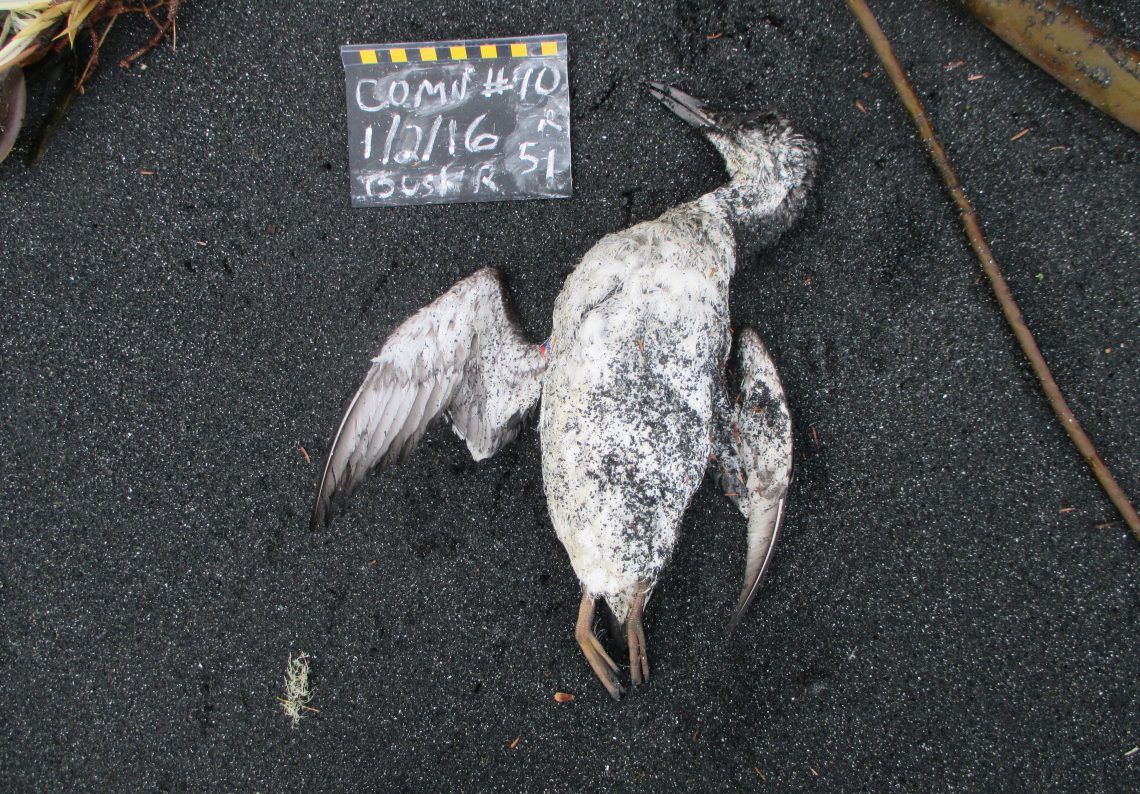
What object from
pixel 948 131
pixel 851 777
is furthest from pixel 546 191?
pixel 851 777

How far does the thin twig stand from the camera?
5.73ft

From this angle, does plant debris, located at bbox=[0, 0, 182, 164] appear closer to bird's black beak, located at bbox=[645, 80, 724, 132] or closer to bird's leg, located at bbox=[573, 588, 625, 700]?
bird's black beak, located at bbox=[645, 80, 724, 132]

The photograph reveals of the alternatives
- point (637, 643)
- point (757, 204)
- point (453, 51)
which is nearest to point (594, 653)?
point (637, 643)

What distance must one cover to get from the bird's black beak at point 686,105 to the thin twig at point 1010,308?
482 millimetres

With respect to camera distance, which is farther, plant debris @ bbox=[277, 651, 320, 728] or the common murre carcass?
plant debris @ bbox=[277, 651, 320, 728]

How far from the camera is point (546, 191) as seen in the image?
1907 mm

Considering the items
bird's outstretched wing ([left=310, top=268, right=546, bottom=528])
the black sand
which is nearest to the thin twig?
the black sand

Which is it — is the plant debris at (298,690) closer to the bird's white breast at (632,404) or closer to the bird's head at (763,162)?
the bird's white breast at (632,404)

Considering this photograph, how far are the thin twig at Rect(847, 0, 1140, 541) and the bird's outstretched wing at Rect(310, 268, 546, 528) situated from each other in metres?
1.28

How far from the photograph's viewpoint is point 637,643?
1.80 metres

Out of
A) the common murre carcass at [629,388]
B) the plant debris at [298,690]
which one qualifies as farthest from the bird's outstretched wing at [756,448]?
the plant debris at [298,690]

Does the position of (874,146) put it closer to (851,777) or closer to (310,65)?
(310,65)

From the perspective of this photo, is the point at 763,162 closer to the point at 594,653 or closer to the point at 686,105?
the point at 686,105

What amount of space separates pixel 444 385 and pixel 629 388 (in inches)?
21.4
